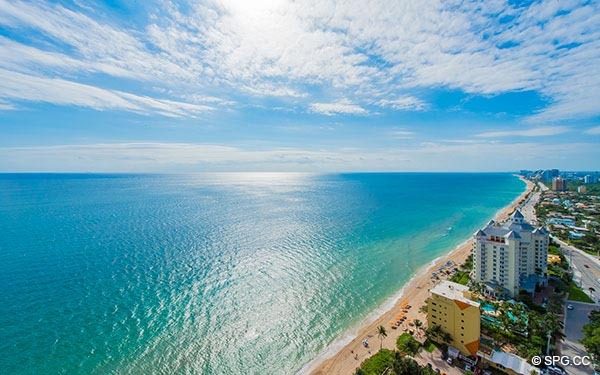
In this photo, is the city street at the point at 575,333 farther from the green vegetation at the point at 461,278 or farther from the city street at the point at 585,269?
the green vegetation at the point at 461,278

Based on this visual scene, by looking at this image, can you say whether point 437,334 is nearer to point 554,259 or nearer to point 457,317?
point 457,317

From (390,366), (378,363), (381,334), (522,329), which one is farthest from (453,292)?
(378,363)

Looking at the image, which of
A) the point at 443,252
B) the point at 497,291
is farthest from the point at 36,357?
the point at 443,252

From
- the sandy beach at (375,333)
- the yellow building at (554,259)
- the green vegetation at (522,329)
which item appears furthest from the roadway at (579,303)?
the sandy beach at (375,333)

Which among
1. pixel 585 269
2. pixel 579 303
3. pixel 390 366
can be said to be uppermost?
pixel 585 269

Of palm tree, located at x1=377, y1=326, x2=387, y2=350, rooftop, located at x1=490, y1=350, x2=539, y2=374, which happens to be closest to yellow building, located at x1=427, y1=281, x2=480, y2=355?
rooftop, located at x1=490, y1=350, x2=539, y2=374

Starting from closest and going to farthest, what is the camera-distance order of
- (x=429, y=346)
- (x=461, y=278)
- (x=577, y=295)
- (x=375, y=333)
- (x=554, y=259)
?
1. (x=429, y=346)
2. (x=375, y=333)
3. (x=577, y=295)
4. (x=461, y=278)
5. (x=554, y=259)

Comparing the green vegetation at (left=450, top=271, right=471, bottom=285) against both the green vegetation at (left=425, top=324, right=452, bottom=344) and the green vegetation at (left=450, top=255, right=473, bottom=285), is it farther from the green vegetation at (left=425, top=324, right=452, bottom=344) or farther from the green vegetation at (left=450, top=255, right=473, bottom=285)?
the green vegetation at (left=425, top=324, right=452, bottom=344)

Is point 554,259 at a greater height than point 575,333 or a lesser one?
greater
